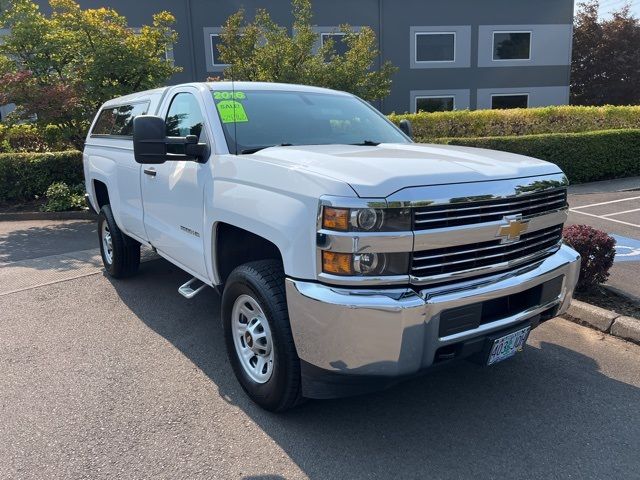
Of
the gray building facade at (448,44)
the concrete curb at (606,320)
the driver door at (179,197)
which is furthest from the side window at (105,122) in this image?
the gray building facade at (448,44)

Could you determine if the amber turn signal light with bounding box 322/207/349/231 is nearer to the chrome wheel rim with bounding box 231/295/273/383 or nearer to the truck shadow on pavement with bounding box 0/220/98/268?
the chrome wheel rim with bounding box 231/295/273/383

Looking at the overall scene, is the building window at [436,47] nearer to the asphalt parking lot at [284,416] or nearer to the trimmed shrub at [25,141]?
the trimmed shrub at [25,141]

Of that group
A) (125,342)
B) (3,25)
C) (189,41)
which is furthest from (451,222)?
(189,41)

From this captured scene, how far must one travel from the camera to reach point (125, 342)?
4441 millimetres

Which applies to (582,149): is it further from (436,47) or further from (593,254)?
(436,47)

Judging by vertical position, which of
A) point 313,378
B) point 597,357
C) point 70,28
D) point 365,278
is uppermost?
point 70,28

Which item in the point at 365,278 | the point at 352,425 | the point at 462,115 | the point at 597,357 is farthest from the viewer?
the point at 462,115

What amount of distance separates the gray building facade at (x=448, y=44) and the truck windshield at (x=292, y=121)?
16.6 meters

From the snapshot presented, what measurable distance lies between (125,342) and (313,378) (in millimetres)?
2245

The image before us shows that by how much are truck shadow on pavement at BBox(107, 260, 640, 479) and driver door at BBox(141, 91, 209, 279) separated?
0.86 m

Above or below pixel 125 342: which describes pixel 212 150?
above

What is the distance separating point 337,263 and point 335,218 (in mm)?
223

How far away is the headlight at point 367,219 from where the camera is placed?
8.54 ft

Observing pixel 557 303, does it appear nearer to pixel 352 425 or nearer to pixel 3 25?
pixel 352 425
